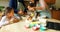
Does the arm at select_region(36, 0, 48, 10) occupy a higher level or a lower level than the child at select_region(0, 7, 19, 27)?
higher

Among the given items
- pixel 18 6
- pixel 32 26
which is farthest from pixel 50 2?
pixel 32 26

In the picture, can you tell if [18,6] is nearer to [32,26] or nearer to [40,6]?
[40,6]

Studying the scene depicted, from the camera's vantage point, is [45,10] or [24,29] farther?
[45,10]

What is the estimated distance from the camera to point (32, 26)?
109 centimetres

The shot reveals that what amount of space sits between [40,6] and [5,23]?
15.6 inches

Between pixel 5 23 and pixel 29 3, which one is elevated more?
pixel 29 3

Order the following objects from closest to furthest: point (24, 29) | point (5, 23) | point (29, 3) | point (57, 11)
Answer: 1. point (24, 29)
2. point (5, 23)
3. point (29, 3)
4. point (57, 11)

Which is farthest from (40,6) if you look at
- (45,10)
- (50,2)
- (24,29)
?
(24,29)

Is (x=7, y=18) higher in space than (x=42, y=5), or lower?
lower

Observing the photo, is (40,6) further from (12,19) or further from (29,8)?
(12,19)

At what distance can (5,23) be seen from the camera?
3.87ft

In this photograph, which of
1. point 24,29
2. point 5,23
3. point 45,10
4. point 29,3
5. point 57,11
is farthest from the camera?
point 57,11

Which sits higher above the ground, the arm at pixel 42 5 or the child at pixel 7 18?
the arm at pixel 42 5

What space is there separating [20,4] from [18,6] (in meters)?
0.03
